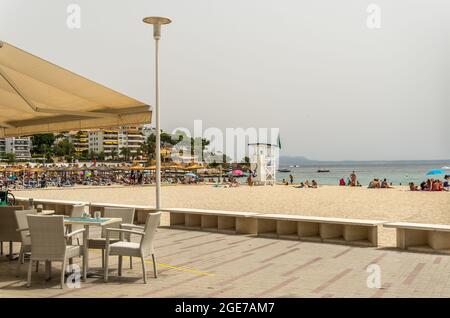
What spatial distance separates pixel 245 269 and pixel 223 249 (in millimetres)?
1648

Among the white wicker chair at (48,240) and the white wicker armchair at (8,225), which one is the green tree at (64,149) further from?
the white wicker chair at (48,240)

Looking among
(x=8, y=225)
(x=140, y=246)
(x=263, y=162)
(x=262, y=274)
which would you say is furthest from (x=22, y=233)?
(x=263, y=162)

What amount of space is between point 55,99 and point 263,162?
36.6 m

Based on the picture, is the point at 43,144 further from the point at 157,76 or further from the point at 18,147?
the point at 157,76

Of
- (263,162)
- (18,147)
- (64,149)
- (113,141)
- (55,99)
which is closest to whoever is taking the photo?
(55,99)

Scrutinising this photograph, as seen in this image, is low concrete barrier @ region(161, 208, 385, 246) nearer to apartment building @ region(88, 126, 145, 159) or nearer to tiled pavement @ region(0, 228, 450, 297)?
tiled pavement @ region(0, 228, 450, 297)

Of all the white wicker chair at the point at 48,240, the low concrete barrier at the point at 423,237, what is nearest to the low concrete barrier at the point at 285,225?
the low concrete barrier at the point at 423,237

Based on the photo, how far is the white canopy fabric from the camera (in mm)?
5637

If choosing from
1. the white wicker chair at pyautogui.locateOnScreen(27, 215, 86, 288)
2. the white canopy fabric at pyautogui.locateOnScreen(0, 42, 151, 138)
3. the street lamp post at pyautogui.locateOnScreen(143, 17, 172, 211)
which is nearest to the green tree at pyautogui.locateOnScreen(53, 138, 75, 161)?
the street lamp post at pyautogui.locateOnScreen(143, 17, 172, 211)

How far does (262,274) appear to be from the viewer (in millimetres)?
5871

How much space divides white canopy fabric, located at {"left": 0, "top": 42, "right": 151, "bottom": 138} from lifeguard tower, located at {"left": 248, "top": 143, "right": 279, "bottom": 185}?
35301 millimetres

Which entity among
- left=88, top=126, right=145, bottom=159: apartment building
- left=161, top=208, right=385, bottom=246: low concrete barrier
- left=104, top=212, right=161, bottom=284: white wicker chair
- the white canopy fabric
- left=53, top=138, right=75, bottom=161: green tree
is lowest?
left=161, top=208, right=385, bottom=246: low concrete barrier

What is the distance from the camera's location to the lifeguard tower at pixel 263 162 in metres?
42.7
